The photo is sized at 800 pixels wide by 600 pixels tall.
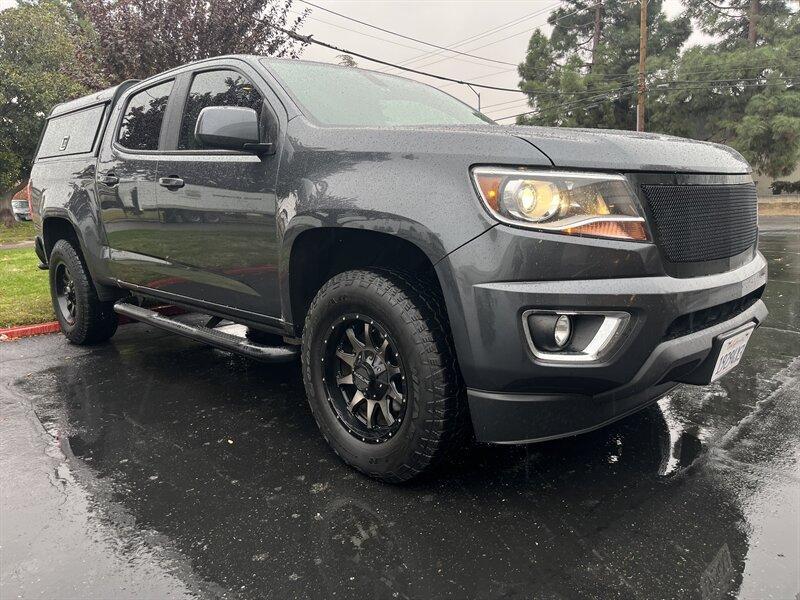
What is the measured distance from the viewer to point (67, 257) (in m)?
4.82

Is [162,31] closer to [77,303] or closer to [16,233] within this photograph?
[77,303]

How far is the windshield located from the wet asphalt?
1.65 m

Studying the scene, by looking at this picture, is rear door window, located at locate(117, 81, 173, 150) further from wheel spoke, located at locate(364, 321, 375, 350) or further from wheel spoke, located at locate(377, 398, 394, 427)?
wheel spoke, located at locate(377, 398, 394, 427)

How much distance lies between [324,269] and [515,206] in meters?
1.13

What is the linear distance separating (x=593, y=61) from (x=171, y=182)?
32.9 meters

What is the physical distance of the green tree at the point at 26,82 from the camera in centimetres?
1878

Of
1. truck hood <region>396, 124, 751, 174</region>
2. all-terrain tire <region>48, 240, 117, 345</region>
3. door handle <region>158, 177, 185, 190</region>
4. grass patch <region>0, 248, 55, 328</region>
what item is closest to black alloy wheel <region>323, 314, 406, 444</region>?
truck hood <region>396, 124, 751, 174</region>

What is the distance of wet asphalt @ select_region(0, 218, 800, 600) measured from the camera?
195 cm

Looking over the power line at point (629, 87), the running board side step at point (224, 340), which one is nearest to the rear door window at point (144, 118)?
the running board side step at point (224, 340)

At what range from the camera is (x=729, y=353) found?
240 centimetres

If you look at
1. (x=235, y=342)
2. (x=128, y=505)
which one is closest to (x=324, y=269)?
(x=235, y=342)

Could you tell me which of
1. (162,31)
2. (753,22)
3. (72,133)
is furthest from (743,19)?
(72,133)

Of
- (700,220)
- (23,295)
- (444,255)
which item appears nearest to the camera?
(444,255)

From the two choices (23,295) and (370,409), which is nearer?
(370,409)
